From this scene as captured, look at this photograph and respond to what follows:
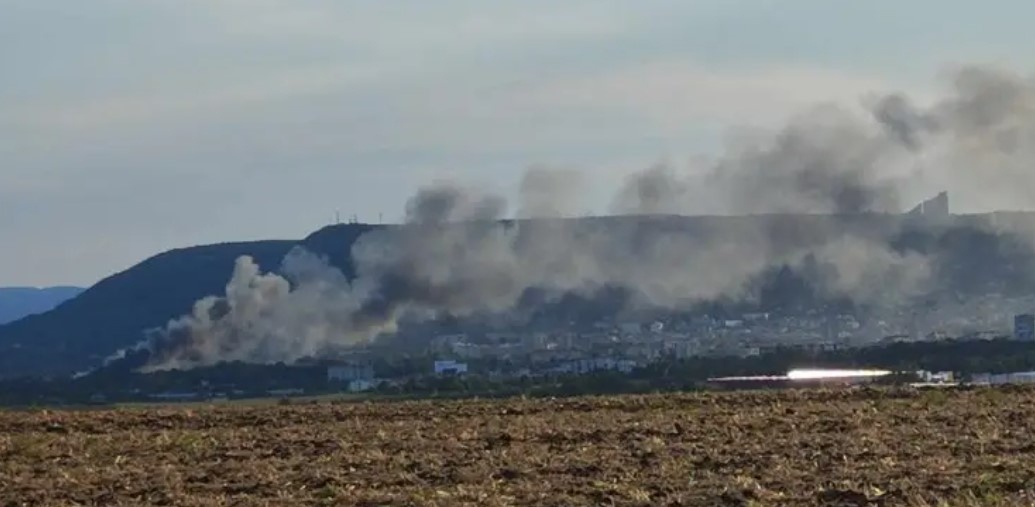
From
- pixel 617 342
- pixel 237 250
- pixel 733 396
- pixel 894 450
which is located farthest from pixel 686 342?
pixel 894 450

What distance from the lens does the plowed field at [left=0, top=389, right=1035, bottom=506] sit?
23312mm

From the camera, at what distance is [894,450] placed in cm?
2741

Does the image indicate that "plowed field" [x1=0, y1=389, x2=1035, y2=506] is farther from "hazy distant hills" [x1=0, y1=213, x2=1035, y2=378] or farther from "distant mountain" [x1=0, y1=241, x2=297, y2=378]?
"distant mountain" [x1=0, y1=241, x2=297, y2=378]

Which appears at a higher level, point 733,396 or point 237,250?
point 237,250

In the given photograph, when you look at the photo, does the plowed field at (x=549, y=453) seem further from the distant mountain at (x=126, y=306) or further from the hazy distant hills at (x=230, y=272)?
the distant mountain at (x=126, y=306)

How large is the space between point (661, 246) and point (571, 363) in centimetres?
4349

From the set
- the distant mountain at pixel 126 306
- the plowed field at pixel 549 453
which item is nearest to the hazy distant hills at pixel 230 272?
the distant mountain at pixel 126 306

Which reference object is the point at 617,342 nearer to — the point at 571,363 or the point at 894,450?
the point at 571,363

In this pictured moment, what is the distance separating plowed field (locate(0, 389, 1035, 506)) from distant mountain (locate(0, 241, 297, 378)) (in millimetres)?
128041

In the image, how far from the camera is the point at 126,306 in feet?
587

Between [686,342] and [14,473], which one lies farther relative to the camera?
[686,342]

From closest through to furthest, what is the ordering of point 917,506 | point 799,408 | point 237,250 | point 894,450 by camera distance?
1. point 917,506
2. point 894,450
3. point 799,408
4. point 237,250

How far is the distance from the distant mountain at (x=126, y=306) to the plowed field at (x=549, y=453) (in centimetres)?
Answer: 12804

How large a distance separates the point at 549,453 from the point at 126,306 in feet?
507
